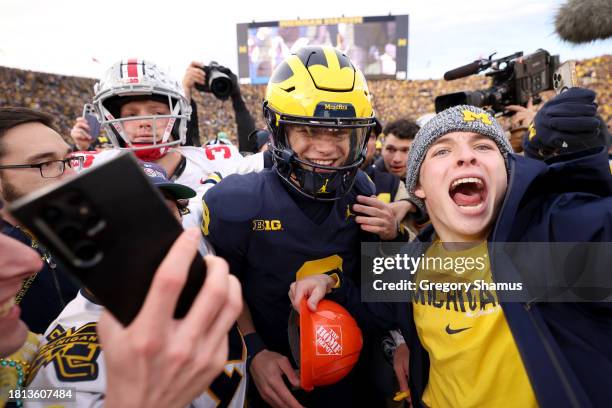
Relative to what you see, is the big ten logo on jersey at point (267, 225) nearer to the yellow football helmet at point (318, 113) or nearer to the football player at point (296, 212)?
the football player at point (296, 212)

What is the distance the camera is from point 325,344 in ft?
4.75

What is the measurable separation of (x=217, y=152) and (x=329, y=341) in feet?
6.39

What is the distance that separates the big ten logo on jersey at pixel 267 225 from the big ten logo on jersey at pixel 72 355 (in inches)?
30.6

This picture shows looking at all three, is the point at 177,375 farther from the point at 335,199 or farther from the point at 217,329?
the point at 335,199

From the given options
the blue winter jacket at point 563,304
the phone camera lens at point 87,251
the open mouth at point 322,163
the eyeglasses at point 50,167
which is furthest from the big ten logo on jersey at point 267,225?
Answer: the phone camera lens at point 87,251

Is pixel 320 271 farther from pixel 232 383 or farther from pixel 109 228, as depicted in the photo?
pixel 109 228

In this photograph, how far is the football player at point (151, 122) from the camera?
245 cm

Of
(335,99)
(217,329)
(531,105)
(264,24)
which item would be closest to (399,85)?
(264,24)

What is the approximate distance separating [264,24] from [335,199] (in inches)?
874

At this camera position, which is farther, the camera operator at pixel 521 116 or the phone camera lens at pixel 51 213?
the camera operator at pixel 521 116

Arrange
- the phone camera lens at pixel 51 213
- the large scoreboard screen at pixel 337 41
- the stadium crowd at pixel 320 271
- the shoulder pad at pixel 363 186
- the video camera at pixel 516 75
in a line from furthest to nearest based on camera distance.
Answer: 1. the large scoreboard screen at pixel 337 41
2. the video camera at pixel 516 75
3. the shoulder pad at pixel 363 186
4. the stadium crowd at pixel 320 271
5. the phone camera lens at pixel 51 213

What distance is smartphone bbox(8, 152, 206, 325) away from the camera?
0.48 metres

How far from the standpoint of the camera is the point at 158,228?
0.56m

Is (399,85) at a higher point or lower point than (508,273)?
higher
